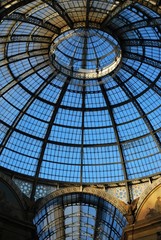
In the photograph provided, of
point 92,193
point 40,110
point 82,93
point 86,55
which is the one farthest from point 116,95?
point 92,193

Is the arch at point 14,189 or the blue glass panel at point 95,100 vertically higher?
the blue glass panel at point 95,100

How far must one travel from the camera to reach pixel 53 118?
49812mm

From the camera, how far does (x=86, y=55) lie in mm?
47312

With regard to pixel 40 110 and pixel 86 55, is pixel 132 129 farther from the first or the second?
pixel 40 110

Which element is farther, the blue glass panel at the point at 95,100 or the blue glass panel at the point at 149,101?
→ the blue glass panel at the point at 95,100

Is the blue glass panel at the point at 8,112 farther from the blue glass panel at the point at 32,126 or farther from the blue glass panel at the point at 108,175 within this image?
the blue glass panel at the point at 108,175

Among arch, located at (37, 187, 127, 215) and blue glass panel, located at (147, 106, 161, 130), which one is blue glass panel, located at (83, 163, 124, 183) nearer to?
arch, located at (37, 187, 127, 215)

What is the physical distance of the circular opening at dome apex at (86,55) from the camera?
45.4 metres

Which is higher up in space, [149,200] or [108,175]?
[108,175]

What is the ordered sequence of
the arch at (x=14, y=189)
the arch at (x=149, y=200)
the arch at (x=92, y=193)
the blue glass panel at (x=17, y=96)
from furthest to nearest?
the blue glass panel at (x=17, y=96) → the arch at (x=92, y=193) → the arch at (x=14, y=189) → the arch at (x=149, y=200)

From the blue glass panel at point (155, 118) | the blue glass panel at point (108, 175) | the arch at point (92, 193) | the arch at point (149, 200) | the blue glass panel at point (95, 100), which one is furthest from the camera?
the blue glass panel at point (95, 100)

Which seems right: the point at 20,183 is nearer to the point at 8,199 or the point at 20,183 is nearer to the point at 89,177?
the point at 8,199

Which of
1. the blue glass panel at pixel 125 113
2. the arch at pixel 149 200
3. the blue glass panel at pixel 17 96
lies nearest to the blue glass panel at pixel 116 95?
the blue glass panel at pixel 125 113

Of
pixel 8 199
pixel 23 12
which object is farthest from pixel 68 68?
pixel 8 199
